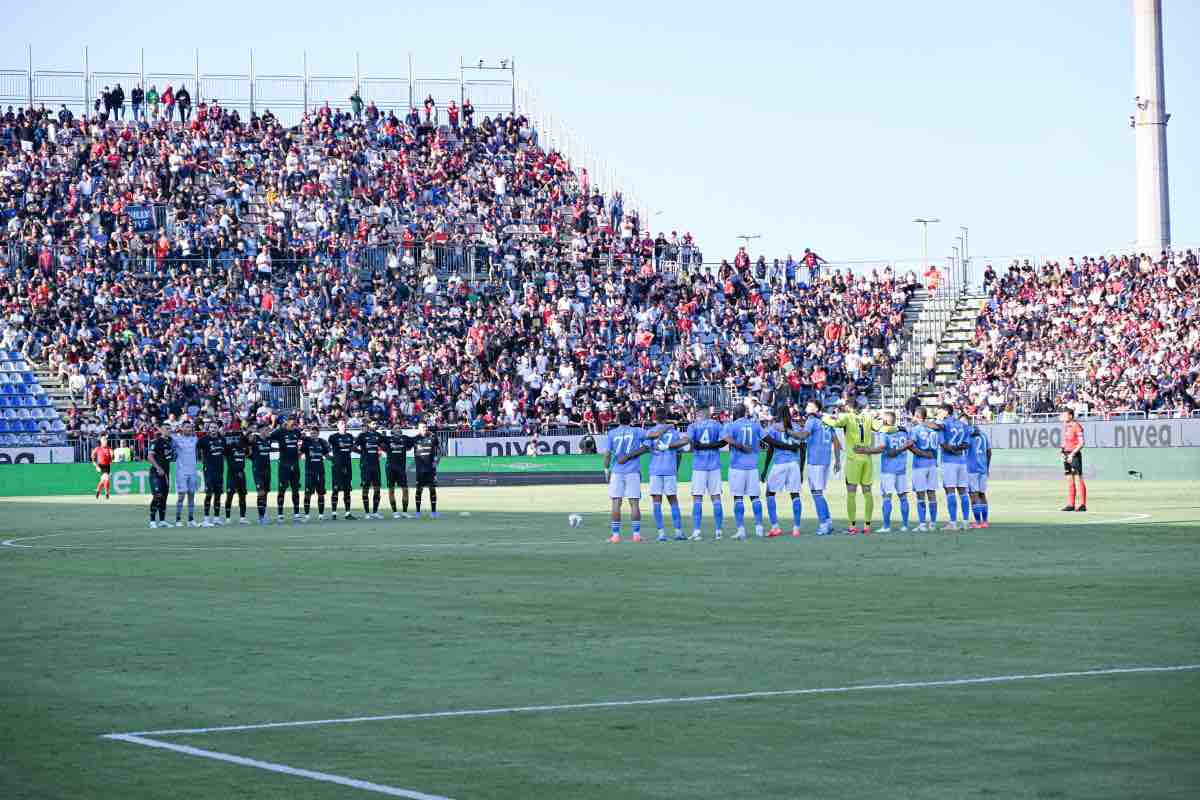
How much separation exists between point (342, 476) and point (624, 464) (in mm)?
12811

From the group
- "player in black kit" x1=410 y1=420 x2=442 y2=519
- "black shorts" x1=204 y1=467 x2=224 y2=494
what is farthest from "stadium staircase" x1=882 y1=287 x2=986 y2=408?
"black shorts" x1=204 y1=467 x2=224 y2=494

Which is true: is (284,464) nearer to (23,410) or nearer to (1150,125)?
(23,410)

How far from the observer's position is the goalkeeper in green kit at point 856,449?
29.4 m

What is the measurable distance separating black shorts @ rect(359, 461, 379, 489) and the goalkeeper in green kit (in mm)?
11819

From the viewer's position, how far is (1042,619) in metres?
15.2

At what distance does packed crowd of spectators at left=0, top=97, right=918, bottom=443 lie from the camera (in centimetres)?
5928

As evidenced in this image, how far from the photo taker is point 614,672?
12.4 m

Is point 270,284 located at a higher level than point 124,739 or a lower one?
higher

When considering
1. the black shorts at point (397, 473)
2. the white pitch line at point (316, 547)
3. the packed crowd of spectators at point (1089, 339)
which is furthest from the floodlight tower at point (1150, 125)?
the white pitch line at point (316, 547)

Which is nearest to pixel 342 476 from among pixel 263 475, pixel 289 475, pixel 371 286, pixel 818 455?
pixel 289 475

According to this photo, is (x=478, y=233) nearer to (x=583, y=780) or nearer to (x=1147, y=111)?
(x=1147, y=111)

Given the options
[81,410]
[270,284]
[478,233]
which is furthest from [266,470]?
[478,233]

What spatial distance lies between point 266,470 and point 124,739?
30.1 m

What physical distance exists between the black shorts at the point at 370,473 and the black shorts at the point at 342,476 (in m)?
0.37
